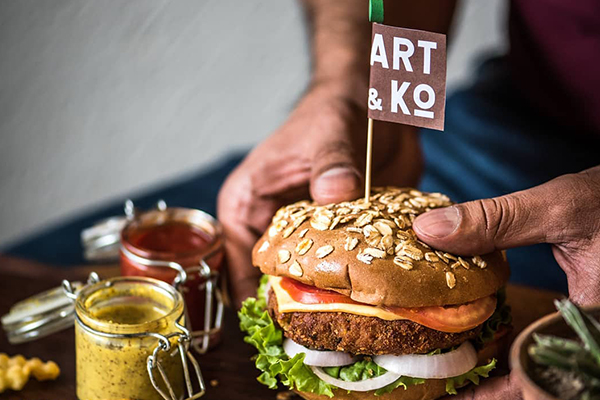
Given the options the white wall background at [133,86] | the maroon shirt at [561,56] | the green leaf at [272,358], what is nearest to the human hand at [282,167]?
the green leaf at [272,358]

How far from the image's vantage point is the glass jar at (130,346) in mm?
1579

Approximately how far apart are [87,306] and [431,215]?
33.8 inches

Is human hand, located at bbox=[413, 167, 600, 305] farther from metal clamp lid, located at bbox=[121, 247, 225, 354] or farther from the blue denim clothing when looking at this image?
the blue denim clothing

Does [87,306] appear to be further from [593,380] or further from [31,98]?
[31,98]

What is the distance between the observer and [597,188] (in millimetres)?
1517

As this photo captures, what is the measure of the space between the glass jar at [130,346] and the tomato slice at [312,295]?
26cm

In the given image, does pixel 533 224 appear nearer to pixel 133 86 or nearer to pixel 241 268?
pixel 241 268

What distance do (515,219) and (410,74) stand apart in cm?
39

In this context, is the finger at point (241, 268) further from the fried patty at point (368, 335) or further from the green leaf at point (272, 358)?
the fried patty at point (368, 335)

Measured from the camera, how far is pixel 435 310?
1491mm

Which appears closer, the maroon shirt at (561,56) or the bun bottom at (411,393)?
the bun bottom at (411,393)

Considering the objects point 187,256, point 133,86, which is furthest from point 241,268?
point 133,86

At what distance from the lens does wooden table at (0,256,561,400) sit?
1777 millimetres

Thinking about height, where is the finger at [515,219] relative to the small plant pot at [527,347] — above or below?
below
